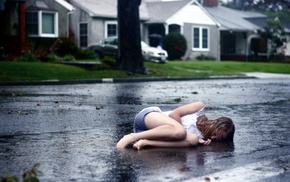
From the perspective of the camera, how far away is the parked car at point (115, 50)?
38.9 m

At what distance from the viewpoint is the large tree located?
1046 inches

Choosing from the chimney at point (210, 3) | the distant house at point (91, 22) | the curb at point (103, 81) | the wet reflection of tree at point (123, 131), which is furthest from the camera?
the chimney at point (210, 3)

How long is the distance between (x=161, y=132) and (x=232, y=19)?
52.3 m

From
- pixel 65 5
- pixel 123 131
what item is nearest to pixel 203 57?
pixel 65 5

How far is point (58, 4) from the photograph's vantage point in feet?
139

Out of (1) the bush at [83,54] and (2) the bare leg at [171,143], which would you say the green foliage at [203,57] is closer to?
(1) the bush at [83,54]

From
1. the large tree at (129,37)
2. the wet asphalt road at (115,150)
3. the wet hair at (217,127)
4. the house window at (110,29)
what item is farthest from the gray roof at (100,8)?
the wet hair at (217,127)

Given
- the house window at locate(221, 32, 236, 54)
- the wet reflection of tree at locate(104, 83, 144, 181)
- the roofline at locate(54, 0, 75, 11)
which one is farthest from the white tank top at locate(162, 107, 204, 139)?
the house window at locate(221, 32, 236, 54)

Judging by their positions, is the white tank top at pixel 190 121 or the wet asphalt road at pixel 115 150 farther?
the white tank top at pixel 190 121

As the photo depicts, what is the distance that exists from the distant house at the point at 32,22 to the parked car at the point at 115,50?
2.60m

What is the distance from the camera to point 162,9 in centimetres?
5009

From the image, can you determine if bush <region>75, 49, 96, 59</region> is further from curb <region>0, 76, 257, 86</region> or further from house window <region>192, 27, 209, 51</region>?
house window <region>192, 27, 209, 51</region>

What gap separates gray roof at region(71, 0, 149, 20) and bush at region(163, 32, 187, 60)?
3009 millimetres

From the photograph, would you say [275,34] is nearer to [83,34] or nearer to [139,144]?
[83,34]
